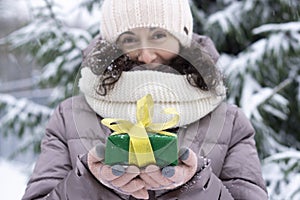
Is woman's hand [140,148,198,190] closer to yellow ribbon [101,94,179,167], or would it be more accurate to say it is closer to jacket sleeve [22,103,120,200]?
yellow ribbon [101,94,179,167]

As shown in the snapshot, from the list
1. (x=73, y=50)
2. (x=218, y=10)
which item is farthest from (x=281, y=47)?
(x=73, y=50)

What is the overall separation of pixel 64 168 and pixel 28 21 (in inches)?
72.8

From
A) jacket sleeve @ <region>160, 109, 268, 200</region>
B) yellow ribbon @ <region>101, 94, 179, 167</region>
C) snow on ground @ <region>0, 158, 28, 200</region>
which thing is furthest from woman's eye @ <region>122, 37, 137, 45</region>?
snow on ground @ <region>0, 158, 28, 200</region>

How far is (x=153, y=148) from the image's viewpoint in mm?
778

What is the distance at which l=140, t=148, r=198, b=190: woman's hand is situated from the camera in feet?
2.61

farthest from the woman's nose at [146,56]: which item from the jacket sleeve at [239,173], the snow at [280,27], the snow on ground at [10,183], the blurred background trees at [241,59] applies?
the snow on ground at [10,183]

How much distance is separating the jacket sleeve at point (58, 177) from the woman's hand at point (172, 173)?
134 mm

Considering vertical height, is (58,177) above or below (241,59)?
above

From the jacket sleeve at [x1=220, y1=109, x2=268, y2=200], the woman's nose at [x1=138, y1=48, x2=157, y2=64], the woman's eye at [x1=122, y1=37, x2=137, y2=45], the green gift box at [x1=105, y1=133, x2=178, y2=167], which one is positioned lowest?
the jacket sleeve at [x1=220, y1=109, x2=268, y2=200]

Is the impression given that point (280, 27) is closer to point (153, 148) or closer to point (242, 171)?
point (242, 171)

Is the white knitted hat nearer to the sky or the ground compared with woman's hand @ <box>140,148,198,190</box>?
nearer to the sky

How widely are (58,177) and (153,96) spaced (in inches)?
11.9

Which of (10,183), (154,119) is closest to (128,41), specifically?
(154,119)

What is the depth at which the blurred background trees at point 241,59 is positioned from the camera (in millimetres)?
2180
